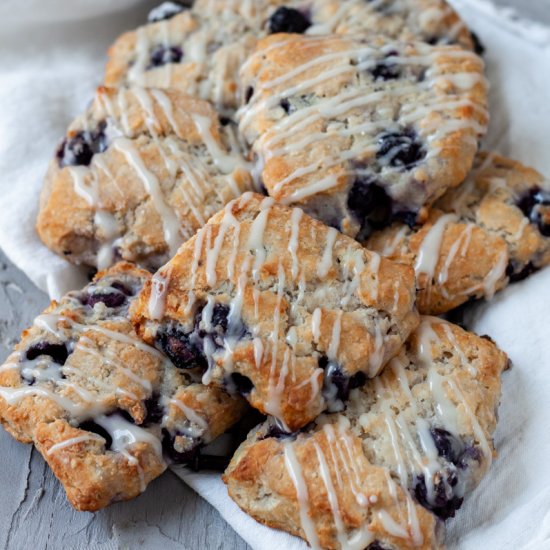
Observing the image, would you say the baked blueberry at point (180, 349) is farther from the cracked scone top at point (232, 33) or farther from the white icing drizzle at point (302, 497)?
the cracked scone top at point (232, 33)

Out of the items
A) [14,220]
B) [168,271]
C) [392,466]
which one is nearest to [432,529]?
[392,466]

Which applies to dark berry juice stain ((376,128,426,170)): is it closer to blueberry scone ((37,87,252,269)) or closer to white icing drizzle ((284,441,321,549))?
blueberry scone ((37,87,252,269))

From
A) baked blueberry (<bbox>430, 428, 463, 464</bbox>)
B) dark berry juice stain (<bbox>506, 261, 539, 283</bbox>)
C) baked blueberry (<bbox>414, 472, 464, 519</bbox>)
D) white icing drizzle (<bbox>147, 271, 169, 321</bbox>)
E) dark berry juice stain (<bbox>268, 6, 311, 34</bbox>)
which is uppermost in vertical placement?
dark berry juice stain (<bbox>268, 6, 311, 34</bbox>)

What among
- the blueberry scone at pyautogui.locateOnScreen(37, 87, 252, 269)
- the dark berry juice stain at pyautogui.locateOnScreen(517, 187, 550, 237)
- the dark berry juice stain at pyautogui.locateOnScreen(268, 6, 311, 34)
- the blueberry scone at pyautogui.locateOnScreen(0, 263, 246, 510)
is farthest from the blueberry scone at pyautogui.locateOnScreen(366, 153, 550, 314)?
the dark berry juice stain at pyautogui.locateOnScreen(268, 6, 311, 34)

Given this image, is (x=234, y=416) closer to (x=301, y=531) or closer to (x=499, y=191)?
(x=301, y=531)

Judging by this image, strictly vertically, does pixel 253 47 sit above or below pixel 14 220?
above

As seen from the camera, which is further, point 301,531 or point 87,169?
point 87,169
